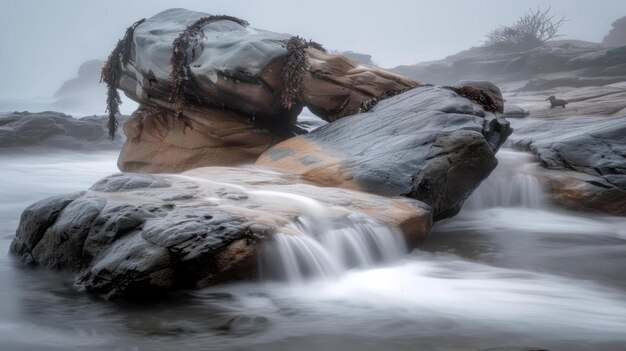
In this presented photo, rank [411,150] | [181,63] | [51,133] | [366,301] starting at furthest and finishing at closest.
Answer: [51,133] < [181,63] < [411,150] < [366,301]

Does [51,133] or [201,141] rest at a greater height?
[51,133]

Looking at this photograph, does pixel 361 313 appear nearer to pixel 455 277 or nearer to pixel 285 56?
pixel 455 277

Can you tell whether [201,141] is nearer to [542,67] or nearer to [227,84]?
[227,84]

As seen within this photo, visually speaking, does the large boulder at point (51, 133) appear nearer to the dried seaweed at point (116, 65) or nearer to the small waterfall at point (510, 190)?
the dried seaweed at point (116, 65)

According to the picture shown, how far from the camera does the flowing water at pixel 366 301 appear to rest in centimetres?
298

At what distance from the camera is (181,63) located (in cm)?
793

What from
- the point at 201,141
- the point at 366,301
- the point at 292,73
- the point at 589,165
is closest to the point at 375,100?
the point at 292,73

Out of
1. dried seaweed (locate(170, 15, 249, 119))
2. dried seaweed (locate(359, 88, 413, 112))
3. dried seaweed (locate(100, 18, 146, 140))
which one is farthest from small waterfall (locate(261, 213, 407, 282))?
dried seaweed (locate(100, 18, 146, 140))

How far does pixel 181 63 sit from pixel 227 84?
81cm

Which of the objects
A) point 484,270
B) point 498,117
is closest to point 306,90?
point 498,117

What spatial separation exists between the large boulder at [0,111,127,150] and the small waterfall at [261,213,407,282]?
1349cm

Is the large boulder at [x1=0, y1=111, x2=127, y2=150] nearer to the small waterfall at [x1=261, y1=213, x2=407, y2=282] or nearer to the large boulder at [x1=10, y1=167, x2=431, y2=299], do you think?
the large boulder at [x1=10, y1=167, x2=431, y2=299]

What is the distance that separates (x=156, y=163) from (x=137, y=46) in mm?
1937

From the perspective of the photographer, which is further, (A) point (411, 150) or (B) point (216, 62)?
(B) point (216, 62)
